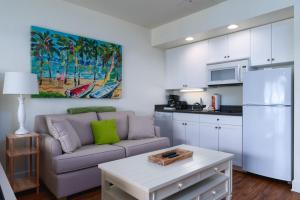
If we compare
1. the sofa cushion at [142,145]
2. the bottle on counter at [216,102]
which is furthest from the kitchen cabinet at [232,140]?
the sofa cushion at [142,145]

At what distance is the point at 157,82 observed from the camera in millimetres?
4410

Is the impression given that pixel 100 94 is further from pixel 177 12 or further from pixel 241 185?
pixel 241 185

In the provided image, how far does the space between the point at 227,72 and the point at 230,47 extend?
0.41 m

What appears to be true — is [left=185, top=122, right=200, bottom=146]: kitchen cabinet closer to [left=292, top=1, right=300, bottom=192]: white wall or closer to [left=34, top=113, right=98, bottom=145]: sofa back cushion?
[left=292, top=1, right=300, bottom=192]: white wall

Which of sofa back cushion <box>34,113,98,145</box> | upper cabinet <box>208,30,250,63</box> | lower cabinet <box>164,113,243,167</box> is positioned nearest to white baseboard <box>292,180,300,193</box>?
lower cabinet <box>164,113,243,167</box>

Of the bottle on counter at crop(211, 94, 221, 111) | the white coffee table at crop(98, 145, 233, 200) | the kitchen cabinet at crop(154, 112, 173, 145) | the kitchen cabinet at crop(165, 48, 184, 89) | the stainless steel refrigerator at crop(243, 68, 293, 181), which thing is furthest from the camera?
the kitchen cabinet at crop(165, 48, 184, 89)

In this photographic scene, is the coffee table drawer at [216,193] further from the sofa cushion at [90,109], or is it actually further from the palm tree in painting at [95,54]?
the palm tree in painting at [95,54]

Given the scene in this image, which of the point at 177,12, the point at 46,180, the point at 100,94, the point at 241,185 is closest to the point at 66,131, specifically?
the point at 46,180

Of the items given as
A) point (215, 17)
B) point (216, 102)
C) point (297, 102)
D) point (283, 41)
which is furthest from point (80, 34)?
point (297, 102)

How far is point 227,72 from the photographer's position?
3477 millimetres

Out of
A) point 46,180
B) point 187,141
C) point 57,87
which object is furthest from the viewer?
point 187,141

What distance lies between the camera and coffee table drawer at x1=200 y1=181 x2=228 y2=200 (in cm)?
186

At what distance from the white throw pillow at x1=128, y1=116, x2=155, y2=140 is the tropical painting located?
68 centimetres

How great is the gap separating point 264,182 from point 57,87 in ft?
10.2
